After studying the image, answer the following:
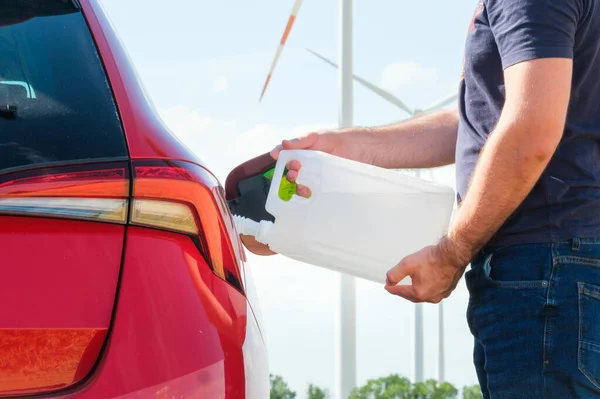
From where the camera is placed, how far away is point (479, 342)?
213cm

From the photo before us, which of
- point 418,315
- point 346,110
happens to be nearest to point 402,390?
point 418,315

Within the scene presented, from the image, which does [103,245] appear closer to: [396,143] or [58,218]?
[58,218]

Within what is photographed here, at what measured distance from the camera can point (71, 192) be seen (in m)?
1.36

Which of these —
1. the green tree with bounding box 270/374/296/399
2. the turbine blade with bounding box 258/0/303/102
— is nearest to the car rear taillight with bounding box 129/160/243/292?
the turbine blade with bounding box 258/0/303/102

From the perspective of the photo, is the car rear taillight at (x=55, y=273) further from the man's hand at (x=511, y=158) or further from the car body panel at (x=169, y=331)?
the man's hand at (x=511, y=158)

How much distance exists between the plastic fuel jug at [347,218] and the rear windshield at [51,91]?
117 cm

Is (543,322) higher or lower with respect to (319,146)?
lower

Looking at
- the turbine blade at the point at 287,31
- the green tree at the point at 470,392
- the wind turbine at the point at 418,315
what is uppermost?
the turbine blade at the point at 287,31

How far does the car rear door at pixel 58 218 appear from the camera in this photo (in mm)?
1271

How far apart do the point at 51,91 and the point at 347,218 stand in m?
1.39

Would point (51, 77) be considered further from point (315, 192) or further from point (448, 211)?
point (448, 211)

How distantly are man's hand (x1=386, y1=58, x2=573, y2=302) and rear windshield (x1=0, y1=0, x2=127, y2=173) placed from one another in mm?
921

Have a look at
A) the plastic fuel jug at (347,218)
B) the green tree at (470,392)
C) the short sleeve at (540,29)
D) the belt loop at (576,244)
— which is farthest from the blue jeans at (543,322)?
the green tree at (470,392)

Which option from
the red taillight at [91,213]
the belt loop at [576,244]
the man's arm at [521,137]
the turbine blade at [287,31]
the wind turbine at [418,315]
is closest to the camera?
the red taillight at [91,213]
